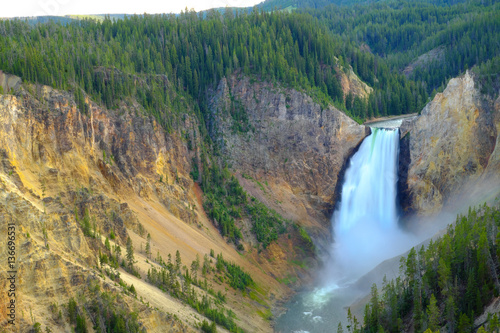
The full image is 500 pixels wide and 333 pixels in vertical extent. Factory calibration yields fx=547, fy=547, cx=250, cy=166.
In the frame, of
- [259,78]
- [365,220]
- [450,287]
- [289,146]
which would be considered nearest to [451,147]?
[365,220]

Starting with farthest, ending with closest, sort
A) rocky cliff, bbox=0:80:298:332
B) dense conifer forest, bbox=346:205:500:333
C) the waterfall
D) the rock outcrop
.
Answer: the rock outcrop < the waterfall < rocky cliff, bbox=0:80:298:332 < dense conifer forest, bbox=346:205:500:333

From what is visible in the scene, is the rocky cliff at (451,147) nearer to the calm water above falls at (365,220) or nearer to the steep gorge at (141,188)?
the calm water above falls at (365,220)

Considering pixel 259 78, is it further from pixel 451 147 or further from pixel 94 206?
pixel 94 206

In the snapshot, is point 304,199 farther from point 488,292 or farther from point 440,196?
point 488,292

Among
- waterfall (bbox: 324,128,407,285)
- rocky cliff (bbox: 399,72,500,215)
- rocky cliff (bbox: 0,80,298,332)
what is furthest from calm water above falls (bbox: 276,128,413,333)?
rocky cliff (bbox: 0,80,298,332)

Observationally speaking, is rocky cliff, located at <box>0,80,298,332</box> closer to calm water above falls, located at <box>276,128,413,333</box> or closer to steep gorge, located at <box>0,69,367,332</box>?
steep gorge, located at <box>0,69,367,332</box>

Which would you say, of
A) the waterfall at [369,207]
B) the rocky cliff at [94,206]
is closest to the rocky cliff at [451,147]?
the waterfall at [369,207]

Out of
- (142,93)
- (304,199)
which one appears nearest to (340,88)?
(304,199)

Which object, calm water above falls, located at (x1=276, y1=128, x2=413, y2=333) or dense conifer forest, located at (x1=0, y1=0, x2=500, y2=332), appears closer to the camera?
dense conifer forest, located at (x1=0, y1=0, x2=500, y2=332)
